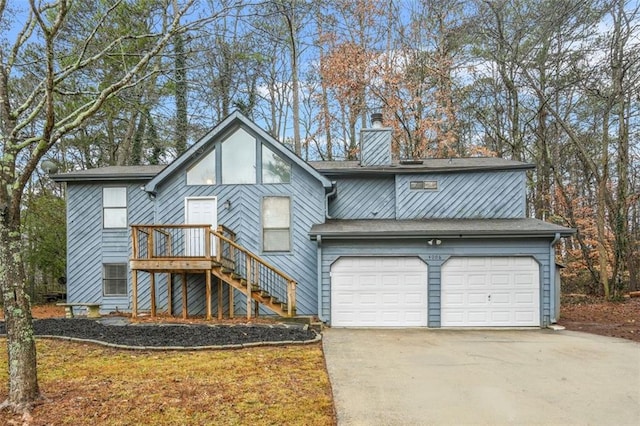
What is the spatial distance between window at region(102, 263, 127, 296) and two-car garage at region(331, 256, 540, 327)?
257 inches

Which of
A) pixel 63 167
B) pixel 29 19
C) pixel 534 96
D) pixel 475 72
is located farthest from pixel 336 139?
pixel 29 19

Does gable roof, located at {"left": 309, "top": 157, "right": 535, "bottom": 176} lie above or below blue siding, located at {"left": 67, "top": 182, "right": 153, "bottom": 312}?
above

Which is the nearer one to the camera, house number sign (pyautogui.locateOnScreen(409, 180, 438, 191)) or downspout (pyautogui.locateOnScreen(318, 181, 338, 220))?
downspout (pyautogui.locateOnScreen(318, 181, 338, 220))

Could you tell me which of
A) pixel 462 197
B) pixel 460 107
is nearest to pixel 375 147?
pixel 462 197

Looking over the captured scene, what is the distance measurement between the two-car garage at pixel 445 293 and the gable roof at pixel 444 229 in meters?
0.67

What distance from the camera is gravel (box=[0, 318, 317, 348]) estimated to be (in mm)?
7281

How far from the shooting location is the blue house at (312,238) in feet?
32.2

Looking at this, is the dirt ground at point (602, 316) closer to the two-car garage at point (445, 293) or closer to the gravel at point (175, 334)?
the two-car garage at point (445, 293)

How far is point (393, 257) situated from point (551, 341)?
12.2ft

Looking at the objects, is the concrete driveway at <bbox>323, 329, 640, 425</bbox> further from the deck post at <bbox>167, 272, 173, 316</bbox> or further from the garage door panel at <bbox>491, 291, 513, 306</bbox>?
the deck post at <bbox>167, 272, 173, 316</bbox>

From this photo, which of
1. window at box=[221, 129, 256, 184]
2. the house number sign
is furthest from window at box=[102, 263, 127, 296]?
the house number sign

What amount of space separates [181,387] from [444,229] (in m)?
7.02

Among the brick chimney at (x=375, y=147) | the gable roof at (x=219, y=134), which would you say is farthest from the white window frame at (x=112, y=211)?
the brick chimney at (x=375, y=147)

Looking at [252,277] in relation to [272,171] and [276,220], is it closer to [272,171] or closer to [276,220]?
[276,220]
